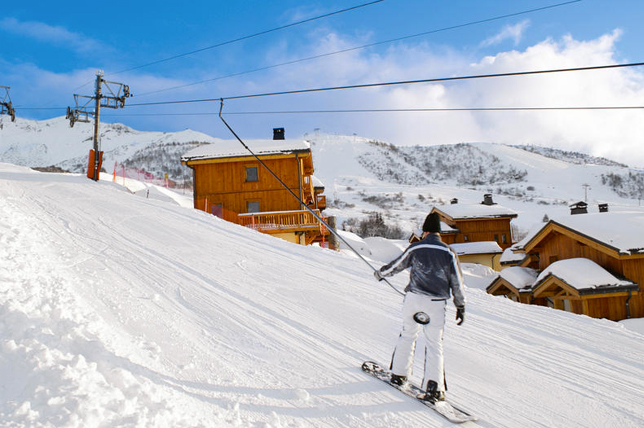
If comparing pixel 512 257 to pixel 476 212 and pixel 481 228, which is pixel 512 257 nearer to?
pixel 481 228

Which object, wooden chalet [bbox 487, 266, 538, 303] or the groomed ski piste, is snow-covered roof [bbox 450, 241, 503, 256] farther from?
the groomed ski piste

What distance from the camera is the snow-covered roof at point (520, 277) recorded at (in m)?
22.1

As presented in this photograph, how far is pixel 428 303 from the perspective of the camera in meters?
4.27

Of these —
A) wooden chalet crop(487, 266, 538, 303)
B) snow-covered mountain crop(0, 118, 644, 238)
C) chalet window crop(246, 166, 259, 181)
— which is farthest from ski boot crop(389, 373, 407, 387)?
snow-covered mountain crop(0, 118, 644, 238)

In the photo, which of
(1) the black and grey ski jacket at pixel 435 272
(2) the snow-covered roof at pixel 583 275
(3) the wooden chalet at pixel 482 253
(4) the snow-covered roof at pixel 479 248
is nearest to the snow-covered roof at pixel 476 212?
(4) the snow-covered roof at pixel 479 248

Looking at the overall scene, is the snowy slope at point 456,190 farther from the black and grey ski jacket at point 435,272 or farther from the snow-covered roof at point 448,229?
the black and grey ski jacket at point 435,272

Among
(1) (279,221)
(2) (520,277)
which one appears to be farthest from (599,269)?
(1) (279,221)

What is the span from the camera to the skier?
13.6ft

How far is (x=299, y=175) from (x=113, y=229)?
13.0 meters

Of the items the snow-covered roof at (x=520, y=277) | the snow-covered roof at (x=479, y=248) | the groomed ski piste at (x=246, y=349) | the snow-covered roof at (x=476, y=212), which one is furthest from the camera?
the snow-covered roof at (x=476, y=212)

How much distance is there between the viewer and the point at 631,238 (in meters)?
16.7

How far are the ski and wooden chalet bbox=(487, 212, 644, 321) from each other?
51.9 ft

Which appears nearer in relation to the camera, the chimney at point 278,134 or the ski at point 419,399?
the ski at point 419,399

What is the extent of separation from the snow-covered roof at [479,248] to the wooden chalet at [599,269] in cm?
1702
